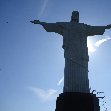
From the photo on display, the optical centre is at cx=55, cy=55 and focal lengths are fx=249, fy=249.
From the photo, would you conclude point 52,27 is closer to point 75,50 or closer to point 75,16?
point 75,16

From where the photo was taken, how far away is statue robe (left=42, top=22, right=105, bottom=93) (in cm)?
1290

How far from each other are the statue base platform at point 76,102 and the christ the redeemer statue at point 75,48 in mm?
482

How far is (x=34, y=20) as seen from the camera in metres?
14.5

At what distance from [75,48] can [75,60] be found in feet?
2.52

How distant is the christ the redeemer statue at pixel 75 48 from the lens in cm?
1291

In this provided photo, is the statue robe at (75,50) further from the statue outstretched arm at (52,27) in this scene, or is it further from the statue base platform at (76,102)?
the statue base platform at (76,102)

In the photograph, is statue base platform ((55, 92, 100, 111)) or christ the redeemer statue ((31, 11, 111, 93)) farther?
christ the redeemer statue ((31, 11, 111, 93))

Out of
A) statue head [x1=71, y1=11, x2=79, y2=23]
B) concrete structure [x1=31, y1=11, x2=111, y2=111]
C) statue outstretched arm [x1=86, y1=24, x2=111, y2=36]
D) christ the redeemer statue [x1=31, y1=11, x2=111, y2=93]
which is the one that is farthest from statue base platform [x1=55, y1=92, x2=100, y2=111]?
statue head [x1=71, y1=11, x2=79, y2=23]

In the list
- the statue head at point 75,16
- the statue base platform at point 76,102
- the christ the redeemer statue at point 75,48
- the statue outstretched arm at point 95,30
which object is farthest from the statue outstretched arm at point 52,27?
the statue base platform at point 76,102

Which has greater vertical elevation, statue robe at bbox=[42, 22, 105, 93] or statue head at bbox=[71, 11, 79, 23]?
statue head at bbox=[71, 11, 79, 23]

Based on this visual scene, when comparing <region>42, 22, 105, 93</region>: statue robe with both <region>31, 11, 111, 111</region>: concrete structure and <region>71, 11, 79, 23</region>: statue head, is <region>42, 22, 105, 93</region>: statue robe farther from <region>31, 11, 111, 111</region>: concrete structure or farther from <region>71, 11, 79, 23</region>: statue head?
<region>71, 11, 79, 23</region>: statue head

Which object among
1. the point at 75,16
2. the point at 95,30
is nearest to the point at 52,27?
the point at 75,16

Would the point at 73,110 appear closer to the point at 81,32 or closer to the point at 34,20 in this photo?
the point at 81,32

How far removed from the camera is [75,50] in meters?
13.8
